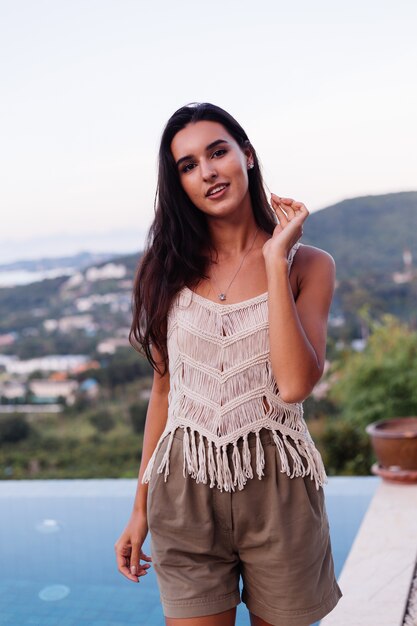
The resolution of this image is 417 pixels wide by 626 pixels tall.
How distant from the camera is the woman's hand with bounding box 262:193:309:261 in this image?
143 cm

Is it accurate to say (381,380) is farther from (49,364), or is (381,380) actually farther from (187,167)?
(187,167)

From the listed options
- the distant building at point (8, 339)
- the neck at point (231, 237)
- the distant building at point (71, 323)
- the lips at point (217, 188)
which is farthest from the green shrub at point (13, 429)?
the lips at point (217, 188)

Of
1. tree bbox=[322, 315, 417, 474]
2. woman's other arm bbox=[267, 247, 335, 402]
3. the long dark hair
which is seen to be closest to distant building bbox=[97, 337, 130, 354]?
tree bbox=[322, 315, 417, 474]

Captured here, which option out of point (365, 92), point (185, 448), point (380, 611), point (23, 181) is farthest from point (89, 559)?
point (23, 181)

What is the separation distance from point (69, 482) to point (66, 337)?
17.6 feet

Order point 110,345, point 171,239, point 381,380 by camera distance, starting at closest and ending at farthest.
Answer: point 171,239 → point 381,380 → point 110,345

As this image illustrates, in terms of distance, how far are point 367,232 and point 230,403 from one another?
9.06 metres

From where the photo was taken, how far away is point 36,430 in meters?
10.9

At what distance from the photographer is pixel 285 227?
149 centimetres

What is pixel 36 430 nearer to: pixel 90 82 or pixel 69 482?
pixel 90 82

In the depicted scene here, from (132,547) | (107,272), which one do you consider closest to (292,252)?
(132,547)

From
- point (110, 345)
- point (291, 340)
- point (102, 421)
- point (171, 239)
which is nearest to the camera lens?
point (291, 340)

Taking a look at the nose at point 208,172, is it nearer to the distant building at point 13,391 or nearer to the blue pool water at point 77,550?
the blue pool water at point 77,550

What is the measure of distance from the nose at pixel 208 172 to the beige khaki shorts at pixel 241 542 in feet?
1.63
